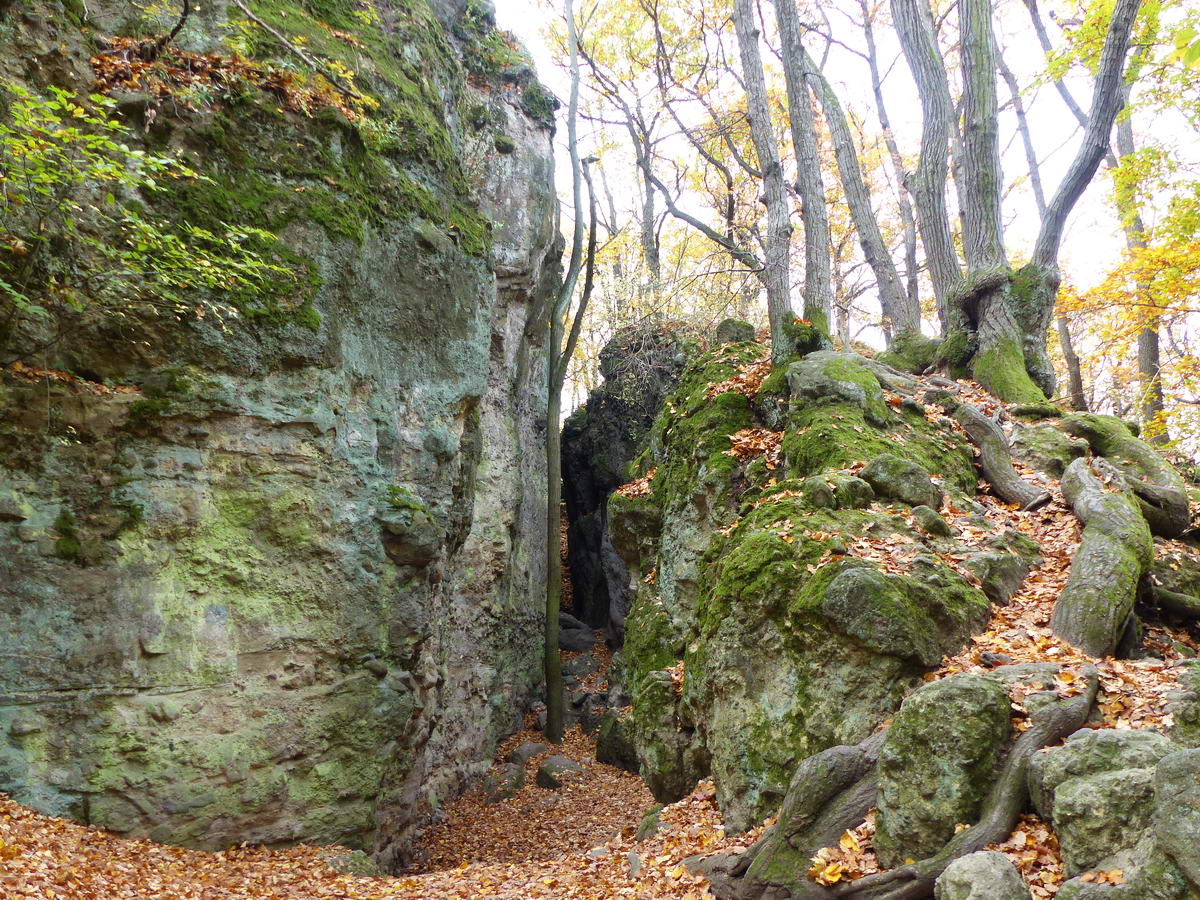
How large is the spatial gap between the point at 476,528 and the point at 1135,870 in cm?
1114

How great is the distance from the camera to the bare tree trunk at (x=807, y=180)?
1109 centimetres

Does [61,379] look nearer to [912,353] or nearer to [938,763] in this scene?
[938,763]

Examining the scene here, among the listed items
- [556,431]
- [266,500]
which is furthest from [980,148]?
[266,500]

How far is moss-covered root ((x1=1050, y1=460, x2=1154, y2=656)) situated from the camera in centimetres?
507

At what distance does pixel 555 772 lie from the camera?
11.5m

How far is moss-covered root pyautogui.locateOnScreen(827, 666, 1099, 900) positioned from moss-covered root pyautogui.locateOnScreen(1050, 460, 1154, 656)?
0.97 metres

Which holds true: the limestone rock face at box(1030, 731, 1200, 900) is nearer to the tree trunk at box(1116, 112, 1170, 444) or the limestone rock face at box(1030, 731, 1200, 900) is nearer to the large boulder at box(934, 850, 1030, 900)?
the large boulder at box(934, 850, 1030, 900)

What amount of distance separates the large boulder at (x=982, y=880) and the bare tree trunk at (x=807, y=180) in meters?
8.15

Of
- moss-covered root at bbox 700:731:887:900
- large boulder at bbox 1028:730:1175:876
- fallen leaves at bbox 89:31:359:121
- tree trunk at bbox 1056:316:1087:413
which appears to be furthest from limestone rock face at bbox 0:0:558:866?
tree trunk at bbox 1056:316:1087:413

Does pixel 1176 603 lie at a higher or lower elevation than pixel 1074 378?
lower

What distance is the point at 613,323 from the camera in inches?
736

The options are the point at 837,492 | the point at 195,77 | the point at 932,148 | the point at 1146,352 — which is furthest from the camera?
the point at 1146,352

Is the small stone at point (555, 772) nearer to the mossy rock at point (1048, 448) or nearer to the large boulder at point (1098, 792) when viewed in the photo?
the mossy rock at point (1048, 448)

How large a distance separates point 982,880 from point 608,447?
15408 mm
